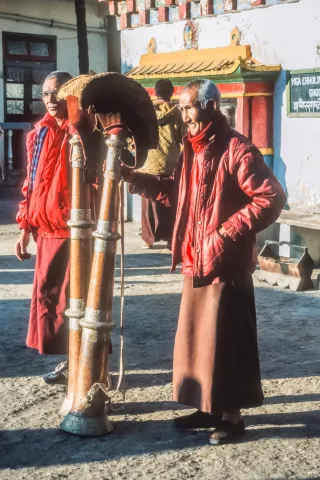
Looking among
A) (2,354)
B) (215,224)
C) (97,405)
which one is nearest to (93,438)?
(97,405)

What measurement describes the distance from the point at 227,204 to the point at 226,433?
1.15m

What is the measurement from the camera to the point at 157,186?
4.92 m

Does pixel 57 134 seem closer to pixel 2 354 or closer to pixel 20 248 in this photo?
pixel 20 248

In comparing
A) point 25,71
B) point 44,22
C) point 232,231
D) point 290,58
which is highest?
point 44,22

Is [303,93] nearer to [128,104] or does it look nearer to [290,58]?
[290,58]

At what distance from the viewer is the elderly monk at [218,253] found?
4535 mm

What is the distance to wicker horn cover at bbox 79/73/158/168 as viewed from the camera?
A: 4.70 metres

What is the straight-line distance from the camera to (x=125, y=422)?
500 centimetres

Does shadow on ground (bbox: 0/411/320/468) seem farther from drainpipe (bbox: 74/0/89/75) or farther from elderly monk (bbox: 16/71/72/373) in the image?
drainpipe (bbox: 74/0/89/75)

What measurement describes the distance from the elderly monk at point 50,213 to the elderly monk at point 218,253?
0.75 meters

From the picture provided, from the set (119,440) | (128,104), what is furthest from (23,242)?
(119,440)

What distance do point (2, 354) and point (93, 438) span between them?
1787 millimetres

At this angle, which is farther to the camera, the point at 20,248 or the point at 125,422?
the point at 20,248

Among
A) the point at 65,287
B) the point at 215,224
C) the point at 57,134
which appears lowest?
the point at 65,287
